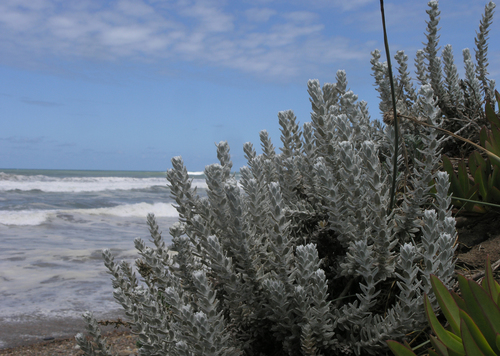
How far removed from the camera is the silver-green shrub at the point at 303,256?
1623 mm

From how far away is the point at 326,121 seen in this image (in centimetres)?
214

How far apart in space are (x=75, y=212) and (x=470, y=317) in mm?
17644

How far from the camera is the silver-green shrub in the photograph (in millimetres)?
1623

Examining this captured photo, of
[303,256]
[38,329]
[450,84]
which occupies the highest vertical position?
[450,84]

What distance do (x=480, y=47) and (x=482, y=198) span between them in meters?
2.32

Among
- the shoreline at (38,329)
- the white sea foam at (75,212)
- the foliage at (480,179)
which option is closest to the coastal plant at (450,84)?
the foliage at (480,179)

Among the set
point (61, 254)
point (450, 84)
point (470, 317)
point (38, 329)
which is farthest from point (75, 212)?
point (470, 317)

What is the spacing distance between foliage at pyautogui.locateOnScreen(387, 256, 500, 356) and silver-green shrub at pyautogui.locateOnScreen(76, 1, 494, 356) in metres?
0.14

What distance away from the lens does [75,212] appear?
16781mm

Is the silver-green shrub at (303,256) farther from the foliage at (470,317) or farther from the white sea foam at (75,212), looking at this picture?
the white sea foam at (75,212)

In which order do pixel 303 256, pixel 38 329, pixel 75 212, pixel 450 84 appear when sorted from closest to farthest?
pixel 303 256, pixel 450 84, pixel 38 329, pixel 75 212

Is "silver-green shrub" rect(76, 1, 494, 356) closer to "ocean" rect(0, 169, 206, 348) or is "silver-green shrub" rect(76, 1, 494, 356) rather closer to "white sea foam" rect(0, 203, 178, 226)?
"ocean" rect(0, 169, 206, 348)

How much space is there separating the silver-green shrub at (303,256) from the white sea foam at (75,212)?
12304 mm

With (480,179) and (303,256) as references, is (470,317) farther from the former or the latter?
(480,179)
